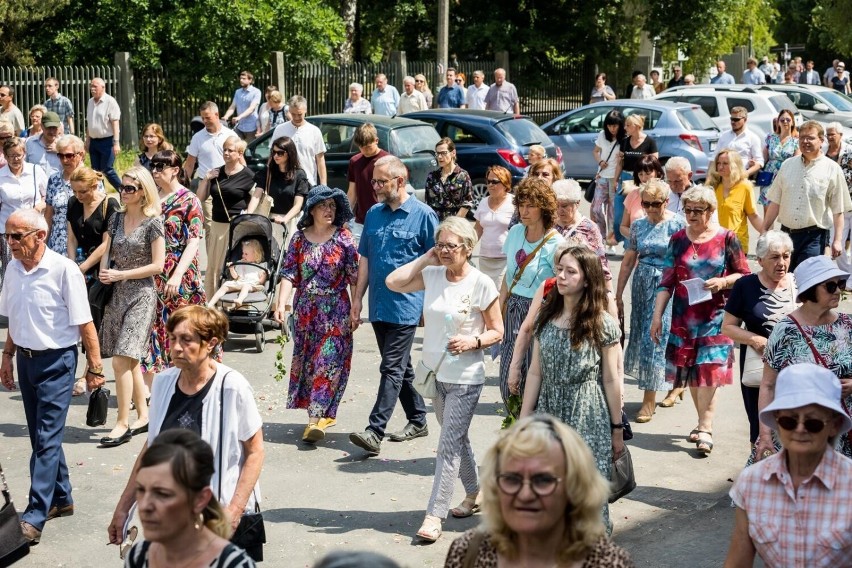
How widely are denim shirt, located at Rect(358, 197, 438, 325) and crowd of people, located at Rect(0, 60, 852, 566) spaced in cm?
2

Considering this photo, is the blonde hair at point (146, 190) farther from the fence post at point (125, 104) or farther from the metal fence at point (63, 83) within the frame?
the fence post at point (125, 104)

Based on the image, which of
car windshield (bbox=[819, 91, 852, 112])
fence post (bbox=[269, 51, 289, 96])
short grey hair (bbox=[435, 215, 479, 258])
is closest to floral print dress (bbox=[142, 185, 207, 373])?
short grey hair (bbox=[435, 215, 479, 258])

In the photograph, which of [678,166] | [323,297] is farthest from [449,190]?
[323,297]

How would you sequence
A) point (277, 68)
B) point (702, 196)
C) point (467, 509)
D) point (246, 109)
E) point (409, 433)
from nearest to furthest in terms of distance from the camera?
point (467, 509), point (702, 196), point (409, 433), point (246, 109), point (277, 68)

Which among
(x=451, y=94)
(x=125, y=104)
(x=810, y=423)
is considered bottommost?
(x=810, y=423)

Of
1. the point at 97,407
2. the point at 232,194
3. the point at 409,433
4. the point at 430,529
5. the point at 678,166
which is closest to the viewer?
the point at 430,529

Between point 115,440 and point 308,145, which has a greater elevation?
point 308,145

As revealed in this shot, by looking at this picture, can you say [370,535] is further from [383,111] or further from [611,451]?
[383,111]

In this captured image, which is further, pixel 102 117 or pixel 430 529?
pixel 102 117

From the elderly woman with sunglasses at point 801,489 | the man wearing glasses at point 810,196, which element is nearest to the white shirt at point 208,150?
the man wearing glasses at point 810,196

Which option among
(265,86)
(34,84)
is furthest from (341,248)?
(265,86)

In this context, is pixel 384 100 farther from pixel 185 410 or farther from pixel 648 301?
pixel 185 410

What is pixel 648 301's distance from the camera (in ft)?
31.9

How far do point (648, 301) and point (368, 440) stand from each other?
8.11 ft
